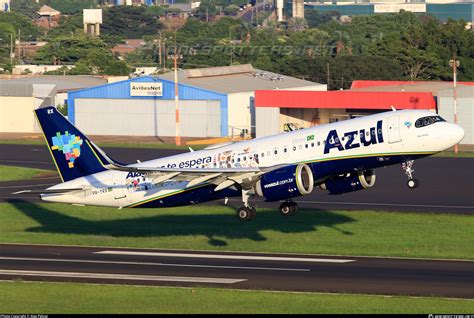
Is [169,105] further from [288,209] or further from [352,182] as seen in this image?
[352,182]

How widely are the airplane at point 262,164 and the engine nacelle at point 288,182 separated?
0.06 metres

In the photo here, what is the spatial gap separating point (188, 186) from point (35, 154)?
70.0 meters

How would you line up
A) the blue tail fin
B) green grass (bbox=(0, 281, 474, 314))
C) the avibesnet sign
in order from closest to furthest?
green grass (bbox=(0, 281, 474, 314)) < the blue tail fin < the avibesnet sign

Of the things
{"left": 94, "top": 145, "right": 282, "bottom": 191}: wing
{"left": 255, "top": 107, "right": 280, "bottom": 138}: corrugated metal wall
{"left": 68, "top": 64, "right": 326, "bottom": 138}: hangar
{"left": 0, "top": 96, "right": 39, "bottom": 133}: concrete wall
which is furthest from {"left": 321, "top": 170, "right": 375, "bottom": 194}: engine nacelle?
{"left": 0, "top": 96, "right": 39, "bottom": 133}: concrete wall

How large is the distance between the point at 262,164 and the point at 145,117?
92.8 metres

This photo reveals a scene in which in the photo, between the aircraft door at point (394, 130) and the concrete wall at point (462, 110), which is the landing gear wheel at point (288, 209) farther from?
the concrete wall at point (462, 110)

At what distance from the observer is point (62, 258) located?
210 feet

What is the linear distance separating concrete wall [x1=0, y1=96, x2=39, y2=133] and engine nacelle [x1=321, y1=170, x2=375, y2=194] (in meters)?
107

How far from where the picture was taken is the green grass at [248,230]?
65875 millimetres

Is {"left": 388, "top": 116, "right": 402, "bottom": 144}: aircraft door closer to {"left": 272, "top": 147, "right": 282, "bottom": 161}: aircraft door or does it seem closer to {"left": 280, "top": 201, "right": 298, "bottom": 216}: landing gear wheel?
{"left": 272, "top": 147, "right": 282, "bottom": 161}: aircraft door

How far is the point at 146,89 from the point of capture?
155m

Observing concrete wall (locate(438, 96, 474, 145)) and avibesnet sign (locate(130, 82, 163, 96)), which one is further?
avibesnet sign (locate(130, 82, 163, 96))

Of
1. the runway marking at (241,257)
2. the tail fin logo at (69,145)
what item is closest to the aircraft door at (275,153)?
the runway marking at (241,257)

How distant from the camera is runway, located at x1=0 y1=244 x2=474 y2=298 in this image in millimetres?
53594
